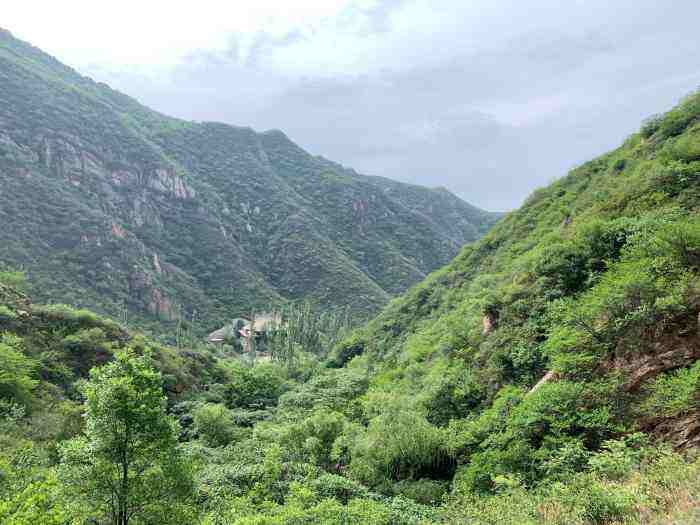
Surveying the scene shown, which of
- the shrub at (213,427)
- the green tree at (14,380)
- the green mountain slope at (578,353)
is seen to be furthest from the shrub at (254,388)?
the green tree at (14,380)

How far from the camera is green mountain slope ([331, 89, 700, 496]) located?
976cm

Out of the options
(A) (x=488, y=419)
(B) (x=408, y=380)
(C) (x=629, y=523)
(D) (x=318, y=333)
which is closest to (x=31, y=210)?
(D) (x=318, y=333)

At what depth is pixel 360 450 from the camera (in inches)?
642

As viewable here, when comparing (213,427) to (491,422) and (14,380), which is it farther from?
(491,422)

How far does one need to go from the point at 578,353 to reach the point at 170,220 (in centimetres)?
12057

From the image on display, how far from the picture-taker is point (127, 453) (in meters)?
10.6

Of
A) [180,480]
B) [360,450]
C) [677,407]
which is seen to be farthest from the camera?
[360,450]

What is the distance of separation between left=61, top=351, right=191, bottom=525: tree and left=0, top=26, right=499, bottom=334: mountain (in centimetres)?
6218

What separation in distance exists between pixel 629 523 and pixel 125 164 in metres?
135

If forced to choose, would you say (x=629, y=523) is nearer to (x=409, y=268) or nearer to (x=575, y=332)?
(x=575, y=332)

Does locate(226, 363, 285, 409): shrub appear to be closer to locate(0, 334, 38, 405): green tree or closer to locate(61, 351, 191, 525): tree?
locate(0, 334, 38, 405): green tree

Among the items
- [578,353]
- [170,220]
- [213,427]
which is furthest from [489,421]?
[170,220]

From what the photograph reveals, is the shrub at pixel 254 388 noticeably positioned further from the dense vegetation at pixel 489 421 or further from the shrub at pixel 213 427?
the shrub at pixel 213 427

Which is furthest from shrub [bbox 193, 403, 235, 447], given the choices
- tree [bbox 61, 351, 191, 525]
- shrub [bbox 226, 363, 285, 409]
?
tree [bbox 61, 351, 191, 525]
